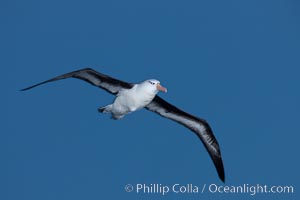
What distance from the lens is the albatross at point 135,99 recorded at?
12.9 meters

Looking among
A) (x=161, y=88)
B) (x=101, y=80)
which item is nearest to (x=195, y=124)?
(x=161, y=88)

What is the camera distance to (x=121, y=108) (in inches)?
523

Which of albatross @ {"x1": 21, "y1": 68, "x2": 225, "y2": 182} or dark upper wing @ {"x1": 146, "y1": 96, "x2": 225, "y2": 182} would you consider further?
dark upper wing @ {"x1": 146, "y1": 96, "x2": 225, "y2": 182}

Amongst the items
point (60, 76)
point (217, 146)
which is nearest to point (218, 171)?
point (217, 146)

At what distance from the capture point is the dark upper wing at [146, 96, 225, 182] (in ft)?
47.8

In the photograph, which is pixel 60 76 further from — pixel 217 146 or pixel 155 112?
pixel 217 146

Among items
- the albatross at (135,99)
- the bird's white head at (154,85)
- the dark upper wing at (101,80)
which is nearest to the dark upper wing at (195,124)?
the albatross at (135,99)

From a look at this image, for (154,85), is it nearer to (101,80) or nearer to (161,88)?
(161,88)

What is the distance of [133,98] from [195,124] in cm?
241

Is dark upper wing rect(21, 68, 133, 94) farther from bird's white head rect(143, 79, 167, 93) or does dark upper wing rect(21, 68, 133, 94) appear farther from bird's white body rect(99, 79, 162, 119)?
bird's white head rect(143, 79, 167, 93)

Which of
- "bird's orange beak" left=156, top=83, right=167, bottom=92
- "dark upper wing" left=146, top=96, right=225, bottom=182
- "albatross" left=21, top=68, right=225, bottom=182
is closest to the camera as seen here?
"bird's orange beak" left=156, top=83, right=167, bottom=92

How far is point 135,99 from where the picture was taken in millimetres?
13000

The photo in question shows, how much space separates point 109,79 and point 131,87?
50 centimetres

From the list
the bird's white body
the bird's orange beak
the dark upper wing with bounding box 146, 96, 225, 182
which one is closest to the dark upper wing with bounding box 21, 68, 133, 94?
the bird's white body
